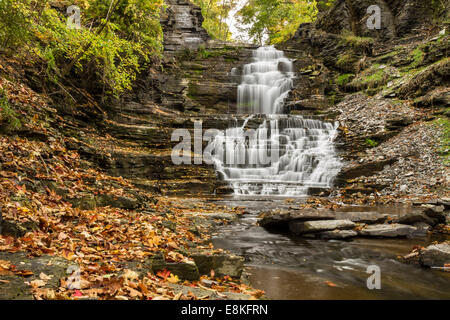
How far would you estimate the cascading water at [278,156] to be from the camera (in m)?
12.9

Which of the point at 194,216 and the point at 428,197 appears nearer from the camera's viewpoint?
the point at 194,216

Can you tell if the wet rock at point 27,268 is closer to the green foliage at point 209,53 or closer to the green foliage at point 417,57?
the green foliage at point 417,57

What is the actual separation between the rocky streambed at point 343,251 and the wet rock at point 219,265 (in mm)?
345

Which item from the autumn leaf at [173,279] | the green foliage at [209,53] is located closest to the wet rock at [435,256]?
the autumn leaf at [173,279]

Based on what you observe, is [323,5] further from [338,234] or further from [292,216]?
[338,234]

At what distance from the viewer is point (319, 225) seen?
6.46m

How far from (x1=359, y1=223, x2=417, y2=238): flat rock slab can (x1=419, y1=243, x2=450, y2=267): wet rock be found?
1.65 m

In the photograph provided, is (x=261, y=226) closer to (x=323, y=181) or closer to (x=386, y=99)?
(x=323, y=181)

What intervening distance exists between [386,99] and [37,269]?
17574 mm

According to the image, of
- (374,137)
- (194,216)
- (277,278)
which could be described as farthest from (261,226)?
(374,137)
